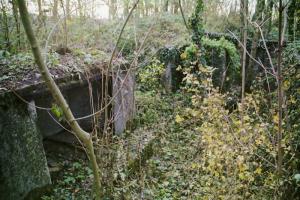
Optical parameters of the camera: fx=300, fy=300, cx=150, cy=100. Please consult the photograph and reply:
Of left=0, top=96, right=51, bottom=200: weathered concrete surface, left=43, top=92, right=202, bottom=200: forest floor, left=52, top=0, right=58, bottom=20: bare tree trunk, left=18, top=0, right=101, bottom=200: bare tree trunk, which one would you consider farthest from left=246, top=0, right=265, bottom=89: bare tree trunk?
left=18, top=0, right=101, bottom=200: bare tree trunk

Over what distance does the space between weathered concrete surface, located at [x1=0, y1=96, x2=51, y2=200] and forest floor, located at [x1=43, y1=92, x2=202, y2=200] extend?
37 cm

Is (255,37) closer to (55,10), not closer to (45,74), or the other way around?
(55,10)

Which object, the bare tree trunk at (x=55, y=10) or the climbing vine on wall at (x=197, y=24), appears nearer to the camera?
the bare tree trunk at (x=55, y=10)

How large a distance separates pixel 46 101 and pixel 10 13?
4.96 feet

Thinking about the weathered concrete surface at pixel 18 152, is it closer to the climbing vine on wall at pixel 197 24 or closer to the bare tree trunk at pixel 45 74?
the bare tree trunk at pixel 45 74

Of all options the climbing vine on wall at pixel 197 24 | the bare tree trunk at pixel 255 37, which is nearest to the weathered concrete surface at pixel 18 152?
the climbing vine on wall at pixel 197 24

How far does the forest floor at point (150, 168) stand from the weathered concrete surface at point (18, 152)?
37cm

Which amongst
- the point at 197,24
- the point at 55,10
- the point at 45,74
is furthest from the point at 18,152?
the point at 197,24

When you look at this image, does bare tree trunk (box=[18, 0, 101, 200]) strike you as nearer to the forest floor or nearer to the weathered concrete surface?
the weathered concrete surface

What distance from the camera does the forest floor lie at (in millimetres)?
3986

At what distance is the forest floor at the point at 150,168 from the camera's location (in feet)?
13.1

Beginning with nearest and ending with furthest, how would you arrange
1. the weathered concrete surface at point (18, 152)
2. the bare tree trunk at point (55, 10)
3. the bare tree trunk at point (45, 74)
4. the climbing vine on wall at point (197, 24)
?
1. the bare tree trunk at point (45, 74)
2. the weathered concrete surface at point (18, 152)
3. the bare tree trunk at point (55, 10)
4. the climbing vine on wall at point (197, 24)

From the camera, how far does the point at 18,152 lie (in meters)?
3.36

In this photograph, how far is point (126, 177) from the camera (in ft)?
13.8
